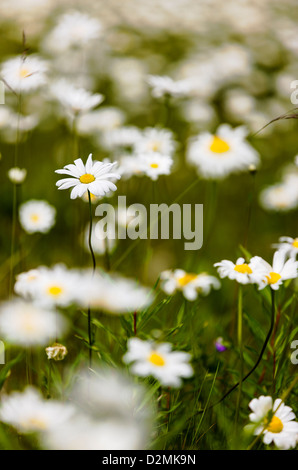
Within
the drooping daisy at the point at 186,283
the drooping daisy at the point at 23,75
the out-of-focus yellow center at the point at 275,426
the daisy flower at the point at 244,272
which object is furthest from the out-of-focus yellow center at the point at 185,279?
the drooping daisy at the point at 23,75

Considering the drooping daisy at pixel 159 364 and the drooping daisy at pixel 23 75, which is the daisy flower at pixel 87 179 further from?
the drooping daisy at pixel 23 75

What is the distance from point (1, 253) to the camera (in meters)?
1.07

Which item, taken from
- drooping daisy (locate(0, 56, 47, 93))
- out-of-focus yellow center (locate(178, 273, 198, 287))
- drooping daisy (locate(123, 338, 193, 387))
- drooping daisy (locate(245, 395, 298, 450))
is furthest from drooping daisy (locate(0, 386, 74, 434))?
drooping daisy (locate(0, 56, 47, 93))

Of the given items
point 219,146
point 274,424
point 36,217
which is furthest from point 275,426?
point 36,217

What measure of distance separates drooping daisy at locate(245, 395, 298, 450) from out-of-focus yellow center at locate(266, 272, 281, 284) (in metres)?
0.13

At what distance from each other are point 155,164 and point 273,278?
0.97ft

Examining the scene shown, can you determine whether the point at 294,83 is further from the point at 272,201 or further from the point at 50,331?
the point at 50,331

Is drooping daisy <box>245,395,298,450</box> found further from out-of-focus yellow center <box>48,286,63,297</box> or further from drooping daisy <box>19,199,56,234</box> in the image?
drooping daisy <box>19,199,56,234</box>

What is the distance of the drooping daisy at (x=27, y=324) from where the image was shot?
24.9 inches

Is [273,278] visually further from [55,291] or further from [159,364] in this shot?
[55,291]

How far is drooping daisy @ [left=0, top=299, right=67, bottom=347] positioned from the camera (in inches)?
24.9

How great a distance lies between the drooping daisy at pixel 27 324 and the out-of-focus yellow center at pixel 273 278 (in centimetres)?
29

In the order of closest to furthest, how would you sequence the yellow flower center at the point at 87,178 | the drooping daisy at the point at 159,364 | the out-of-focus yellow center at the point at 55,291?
the drooping daisy at the point at 159,364, the yellow flower center at the point at 87,178, the out-of-focus yellow center at the point at 55,291
